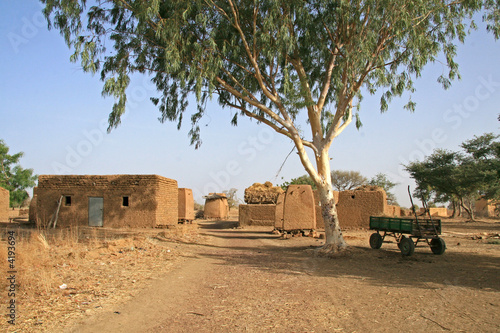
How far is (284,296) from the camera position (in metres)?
6.01

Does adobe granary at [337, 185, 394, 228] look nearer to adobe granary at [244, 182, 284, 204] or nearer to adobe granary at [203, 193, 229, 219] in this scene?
adobe granary at [244, 182, 284, 204]

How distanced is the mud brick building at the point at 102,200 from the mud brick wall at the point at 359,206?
9.38 m

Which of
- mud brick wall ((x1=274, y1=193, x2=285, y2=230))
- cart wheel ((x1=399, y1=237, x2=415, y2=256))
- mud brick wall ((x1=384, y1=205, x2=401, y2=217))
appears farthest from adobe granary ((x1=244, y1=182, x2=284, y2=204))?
cart wheel ((x1=399, y1=237, x2=415, y2=256))

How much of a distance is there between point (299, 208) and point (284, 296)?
1003cm

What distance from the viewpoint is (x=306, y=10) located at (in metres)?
11.4

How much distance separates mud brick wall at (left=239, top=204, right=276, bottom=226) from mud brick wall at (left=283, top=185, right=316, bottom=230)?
713cm

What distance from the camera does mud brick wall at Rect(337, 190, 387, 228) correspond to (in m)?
19.7

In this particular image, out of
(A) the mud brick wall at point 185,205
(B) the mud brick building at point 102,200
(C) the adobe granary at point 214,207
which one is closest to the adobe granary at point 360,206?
(B) the mud brick building at point 102,200

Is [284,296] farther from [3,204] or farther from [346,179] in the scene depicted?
[346,179]

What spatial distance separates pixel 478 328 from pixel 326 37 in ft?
33.4

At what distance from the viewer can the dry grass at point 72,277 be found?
4809 mm

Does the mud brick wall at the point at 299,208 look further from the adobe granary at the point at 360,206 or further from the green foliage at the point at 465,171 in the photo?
the green foliage at the point at 465,171

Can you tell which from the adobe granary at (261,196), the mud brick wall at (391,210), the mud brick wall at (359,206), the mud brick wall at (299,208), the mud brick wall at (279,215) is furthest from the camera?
the adobe granary at (261,196)

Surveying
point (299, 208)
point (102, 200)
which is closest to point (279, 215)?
point (299, 208)
